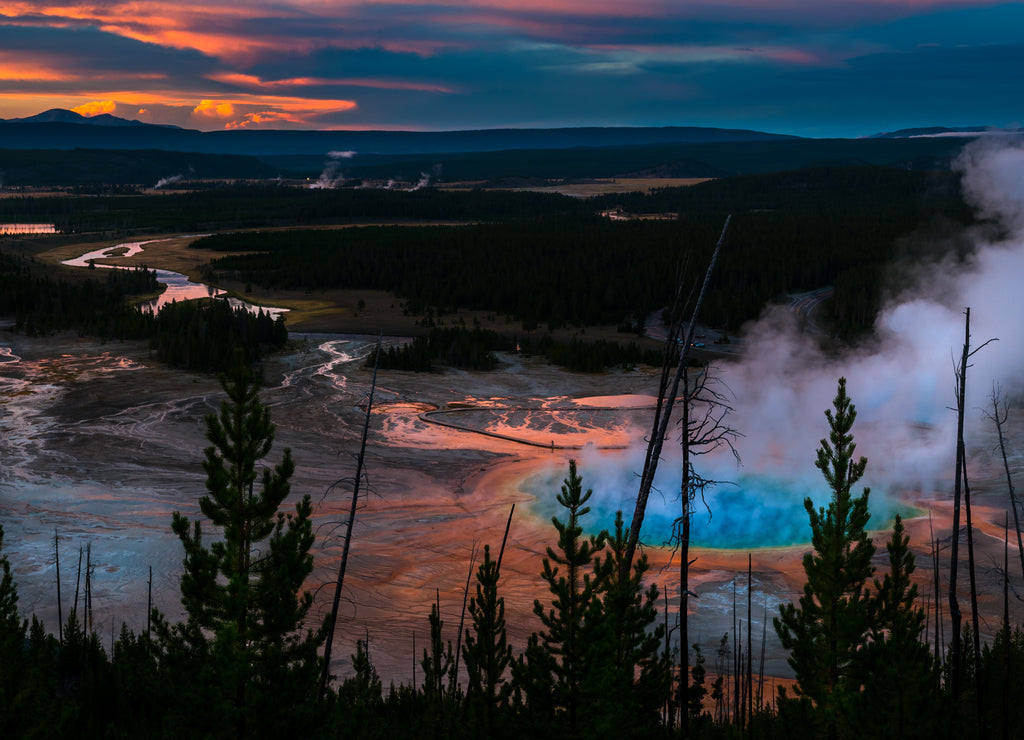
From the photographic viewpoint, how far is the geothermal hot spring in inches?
728

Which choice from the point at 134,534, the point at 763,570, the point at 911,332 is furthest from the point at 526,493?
the point at 911,332

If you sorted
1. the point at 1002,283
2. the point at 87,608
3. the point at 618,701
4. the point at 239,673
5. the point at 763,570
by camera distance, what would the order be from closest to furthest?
the point at 239,673 < the point at 618,701 < the point at 87,608 < the point at 763,570 < the point at 1002,283

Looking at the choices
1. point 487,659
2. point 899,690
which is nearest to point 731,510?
point 899,690

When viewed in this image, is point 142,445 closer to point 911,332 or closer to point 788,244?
point 911,332

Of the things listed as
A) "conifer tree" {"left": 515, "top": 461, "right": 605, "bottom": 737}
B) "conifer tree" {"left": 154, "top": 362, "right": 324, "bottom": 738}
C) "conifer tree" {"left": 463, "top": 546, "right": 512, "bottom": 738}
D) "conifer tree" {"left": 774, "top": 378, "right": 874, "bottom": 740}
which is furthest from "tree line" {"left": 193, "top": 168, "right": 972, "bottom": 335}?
"conifer tree" {"left": 154, "top": 362, "right": 324, "bottom": 738}

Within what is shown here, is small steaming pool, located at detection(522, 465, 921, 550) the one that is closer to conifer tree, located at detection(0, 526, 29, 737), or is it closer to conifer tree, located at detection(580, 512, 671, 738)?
conifer tree, located at detection(580, 512, 671, 738)

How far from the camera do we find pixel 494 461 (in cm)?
2697

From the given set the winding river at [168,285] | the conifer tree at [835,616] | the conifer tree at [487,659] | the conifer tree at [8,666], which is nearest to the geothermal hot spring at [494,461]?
the conifer tree at [835,616]

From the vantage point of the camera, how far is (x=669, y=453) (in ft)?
87.2

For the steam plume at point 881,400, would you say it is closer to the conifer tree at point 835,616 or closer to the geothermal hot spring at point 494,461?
the geothermal hot spring at point 494,461

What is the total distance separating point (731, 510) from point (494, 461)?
22.3ft

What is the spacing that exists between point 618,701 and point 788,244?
2468 inches

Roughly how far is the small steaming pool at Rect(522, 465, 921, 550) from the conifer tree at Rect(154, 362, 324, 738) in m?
11.3

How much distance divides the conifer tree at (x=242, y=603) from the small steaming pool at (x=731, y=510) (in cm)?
1134
